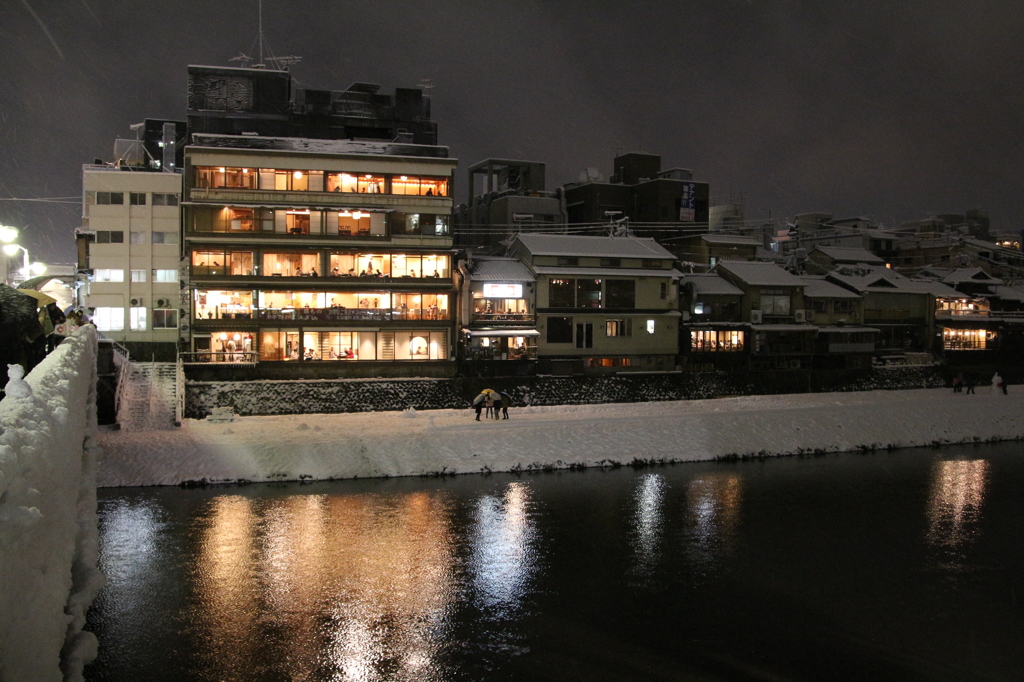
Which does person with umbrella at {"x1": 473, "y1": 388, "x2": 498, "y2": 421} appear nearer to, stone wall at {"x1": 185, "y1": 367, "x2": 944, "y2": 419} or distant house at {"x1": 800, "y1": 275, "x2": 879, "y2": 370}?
stone wall at {"x1": 185, "y1": 367, "x2": 944, "y2": 419}

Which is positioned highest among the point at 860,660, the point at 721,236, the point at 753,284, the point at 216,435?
the point at 721,236

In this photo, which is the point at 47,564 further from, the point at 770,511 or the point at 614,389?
the point at 614,389

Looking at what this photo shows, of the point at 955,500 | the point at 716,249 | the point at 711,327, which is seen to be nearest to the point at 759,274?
the point at 711,327

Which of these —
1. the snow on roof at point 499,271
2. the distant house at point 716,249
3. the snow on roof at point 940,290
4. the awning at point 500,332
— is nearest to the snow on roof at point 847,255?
the snow on roof at point 940,290

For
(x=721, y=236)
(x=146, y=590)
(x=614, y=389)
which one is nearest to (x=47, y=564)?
(x=146, y=590)

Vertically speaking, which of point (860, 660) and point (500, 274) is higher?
point (500, 274)

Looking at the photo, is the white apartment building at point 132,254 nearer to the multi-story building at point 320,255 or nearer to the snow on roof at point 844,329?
the multi-story building at point 320,255

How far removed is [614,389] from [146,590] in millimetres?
24193

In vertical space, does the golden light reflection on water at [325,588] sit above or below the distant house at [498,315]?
below

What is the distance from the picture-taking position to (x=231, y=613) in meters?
13.7

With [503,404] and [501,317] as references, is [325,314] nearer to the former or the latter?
[501,317]

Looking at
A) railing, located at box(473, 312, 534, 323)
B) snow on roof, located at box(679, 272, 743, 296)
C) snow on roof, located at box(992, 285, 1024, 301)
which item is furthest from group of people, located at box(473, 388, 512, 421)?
snow on roof, located at box(992, 285, 1024, 301)

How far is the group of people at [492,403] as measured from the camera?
3059cm

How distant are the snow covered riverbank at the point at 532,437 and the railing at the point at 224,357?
14.9 feet
